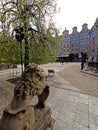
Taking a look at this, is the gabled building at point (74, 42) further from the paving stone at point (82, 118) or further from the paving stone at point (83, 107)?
the paving stone at point (82, 118)

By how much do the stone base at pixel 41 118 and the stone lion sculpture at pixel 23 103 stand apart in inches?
18.5

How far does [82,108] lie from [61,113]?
0.91 metres

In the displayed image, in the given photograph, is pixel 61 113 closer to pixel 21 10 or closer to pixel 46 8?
pixel 21 10

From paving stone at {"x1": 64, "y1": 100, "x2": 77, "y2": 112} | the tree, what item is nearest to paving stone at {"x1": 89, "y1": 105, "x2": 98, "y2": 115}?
paving stone at {"x1": 64, "y1": 100, "x2": 77, "y2": 112}

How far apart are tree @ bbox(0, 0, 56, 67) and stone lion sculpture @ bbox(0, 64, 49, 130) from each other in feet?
21.8

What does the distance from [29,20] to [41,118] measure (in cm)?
739

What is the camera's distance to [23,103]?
2039mm

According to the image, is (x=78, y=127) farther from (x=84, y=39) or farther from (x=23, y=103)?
(x=84, y=39)

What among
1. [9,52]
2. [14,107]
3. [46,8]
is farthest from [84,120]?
[46,8]

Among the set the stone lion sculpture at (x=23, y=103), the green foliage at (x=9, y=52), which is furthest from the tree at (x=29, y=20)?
the stone lion sculpture at (x=23, y=103)

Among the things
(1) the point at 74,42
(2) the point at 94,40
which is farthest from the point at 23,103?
(1) the point at 74,42

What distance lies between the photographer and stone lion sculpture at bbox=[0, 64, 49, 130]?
6.31 ft

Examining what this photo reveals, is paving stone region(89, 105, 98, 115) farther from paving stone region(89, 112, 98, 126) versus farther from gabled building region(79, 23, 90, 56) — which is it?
gabled building region(79, 23, 90, 56)

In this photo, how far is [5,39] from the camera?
8.44 m
